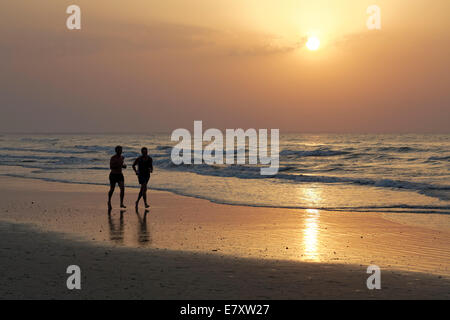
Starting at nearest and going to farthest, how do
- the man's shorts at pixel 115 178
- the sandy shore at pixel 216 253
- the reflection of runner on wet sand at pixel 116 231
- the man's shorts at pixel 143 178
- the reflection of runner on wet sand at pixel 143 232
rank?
the sandy shore at pixel 216 253 < the reflection of runner on wet sand at pixel 143 232 < the reflection of runner on wet sand at pixel 116 231 < the man's shorts at pixel 115 178 < the man's shorts at pixel 143 178

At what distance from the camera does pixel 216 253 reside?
9195 mm

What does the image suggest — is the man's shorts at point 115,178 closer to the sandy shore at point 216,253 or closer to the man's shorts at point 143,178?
the man's shorts at point 143,178

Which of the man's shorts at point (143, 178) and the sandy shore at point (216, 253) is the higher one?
the man's shorts at point (143, 178)

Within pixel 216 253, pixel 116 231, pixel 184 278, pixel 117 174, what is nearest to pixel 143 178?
pixel 117 174

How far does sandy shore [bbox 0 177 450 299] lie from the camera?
272 inches

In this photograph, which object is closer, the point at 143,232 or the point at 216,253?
the point at 216,253

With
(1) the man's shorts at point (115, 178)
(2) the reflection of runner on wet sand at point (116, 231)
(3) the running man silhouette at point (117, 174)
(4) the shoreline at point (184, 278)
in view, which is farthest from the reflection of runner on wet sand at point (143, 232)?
(1) the man's shorts at point (115, 178)

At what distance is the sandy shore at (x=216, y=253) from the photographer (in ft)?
22.7

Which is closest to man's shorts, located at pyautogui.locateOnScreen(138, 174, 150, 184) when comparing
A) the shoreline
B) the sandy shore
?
the sandy shore

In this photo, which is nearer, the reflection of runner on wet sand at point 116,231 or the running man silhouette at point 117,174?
the reflection of runner on wet sand at point 116,231

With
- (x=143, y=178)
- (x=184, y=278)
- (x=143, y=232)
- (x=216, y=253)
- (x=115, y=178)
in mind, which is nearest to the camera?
(x=184, y=278)

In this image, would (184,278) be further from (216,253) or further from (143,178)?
(143,178)

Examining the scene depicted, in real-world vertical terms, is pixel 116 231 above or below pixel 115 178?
below

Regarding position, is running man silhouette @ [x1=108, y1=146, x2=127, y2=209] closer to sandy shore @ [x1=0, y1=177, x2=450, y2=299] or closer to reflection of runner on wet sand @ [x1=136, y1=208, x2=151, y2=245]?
sandy shore @ [x1=0, y1=177, x2=450, y2=299]
